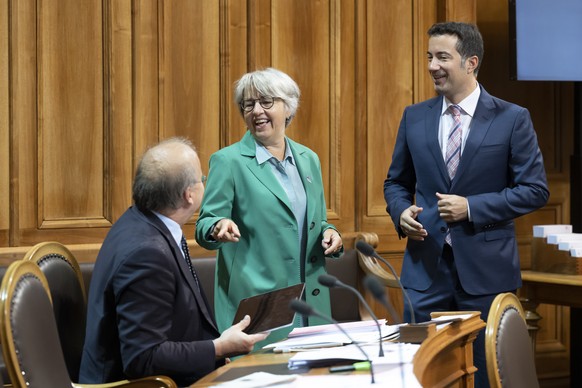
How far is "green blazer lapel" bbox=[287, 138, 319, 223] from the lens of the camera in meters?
3.21

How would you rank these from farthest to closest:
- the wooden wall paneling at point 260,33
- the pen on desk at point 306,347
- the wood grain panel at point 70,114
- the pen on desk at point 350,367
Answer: the wooden wall paneling at point 260,33 → the wood grain panel at point 70,114 → the pen on desk at point 306,347 → the pen on desk at point 350,367

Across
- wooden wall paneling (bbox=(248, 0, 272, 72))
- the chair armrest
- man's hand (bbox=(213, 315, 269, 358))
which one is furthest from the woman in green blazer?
wooden wall paneling (bbox=(248, 0, 272, 72))

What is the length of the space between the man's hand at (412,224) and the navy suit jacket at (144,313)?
1024 mm

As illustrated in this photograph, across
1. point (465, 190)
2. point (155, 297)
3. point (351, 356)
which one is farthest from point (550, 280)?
point (155, 297)

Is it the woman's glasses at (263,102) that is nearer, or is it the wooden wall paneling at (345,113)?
the woman's glasses at (263,102)

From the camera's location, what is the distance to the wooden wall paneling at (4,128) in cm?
428

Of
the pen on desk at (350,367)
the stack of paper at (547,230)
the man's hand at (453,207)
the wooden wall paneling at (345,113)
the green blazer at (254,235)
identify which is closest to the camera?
the pen on desk at (350,367)

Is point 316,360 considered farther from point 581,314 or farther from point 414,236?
point 581,314

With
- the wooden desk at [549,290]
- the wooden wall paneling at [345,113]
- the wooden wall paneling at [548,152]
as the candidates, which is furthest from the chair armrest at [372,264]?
the wooden wall paneling at [548,152]

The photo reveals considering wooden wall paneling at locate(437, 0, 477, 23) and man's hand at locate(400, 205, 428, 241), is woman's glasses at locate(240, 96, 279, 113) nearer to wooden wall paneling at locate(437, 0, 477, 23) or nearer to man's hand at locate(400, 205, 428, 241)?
man's hand at locate(400, 205, 428, 241)

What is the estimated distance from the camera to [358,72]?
5.21 metres

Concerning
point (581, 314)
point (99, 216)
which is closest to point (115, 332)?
point (99, 216)

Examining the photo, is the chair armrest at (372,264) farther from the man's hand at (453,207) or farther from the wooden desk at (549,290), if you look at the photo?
the man's hand at (453,207)

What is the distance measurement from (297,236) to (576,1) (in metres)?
2.75
